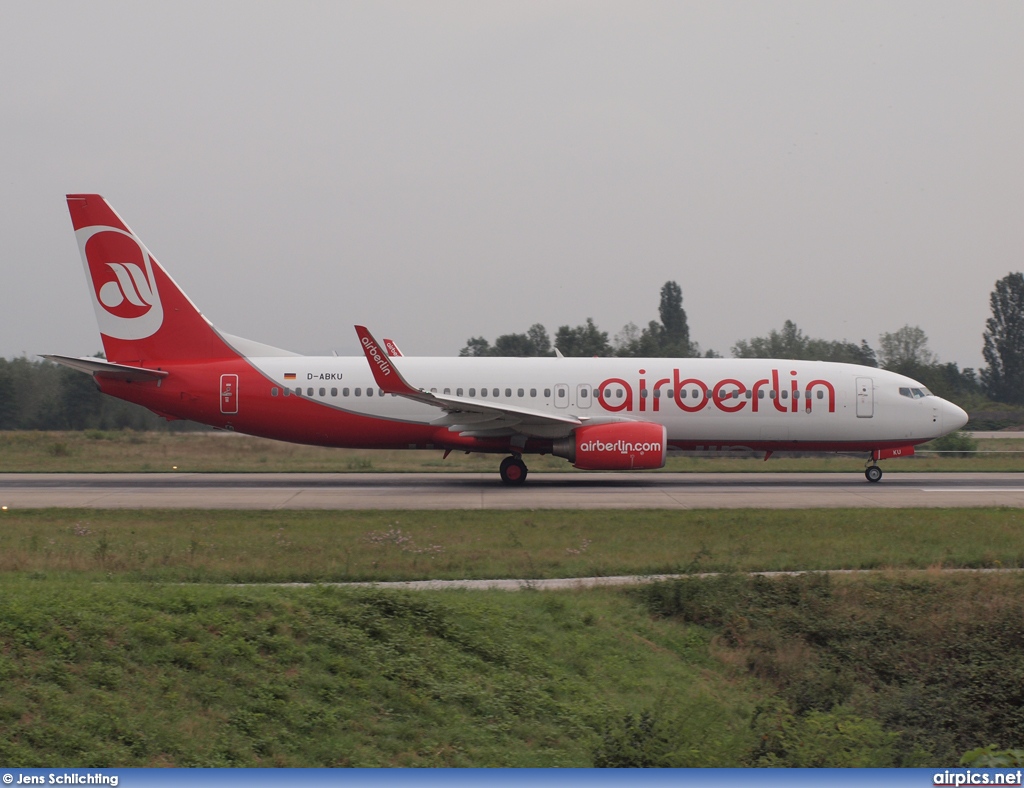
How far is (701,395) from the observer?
28547 mm

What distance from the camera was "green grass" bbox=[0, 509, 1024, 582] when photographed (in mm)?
15297

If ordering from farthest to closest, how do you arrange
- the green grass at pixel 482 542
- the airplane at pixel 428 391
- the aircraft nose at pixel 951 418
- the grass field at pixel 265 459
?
the grass field at pixel 265 459 → the aircraft nose at pixel 951 418 → the airplane at pixel 428 391 → the green grass at pixel 482 542

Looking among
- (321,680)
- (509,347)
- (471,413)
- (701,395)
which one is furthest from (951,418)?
(509,347)

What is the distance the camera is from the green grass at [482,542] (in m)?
15.3

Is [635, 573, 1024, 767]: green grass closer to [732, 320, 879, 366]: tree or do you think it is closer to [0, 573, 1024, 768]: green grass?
[0, 573, 1024, 768]: green grass

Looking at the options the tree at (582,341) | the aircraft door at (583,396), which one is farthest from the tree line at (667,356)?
the aircraft door at (583,396)

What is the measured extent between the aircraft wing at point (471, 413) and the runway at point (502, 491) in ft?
5.51

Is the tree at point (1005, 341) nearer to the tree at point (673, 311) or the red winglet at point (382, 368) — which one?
the tree at point (673, 311)

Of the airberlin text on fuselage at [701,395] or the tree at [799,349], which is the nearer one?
the airberlin text on fuselage at [701,395]

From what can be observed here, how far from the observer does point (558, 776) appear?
19.5 ft

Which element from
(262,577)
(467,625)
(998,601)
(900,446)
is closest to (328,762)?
(467,625)

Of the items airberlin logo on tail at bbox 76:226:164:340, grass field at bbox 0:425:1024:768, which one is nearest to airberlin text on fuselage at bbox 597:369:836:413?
grass field at bbox 0:425:1024:768

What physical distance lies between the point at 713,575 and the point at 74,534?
11610 millimetres

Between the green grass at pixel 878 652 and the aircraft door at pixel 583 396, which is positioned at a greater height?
the aircraft door at pixel 583 396
